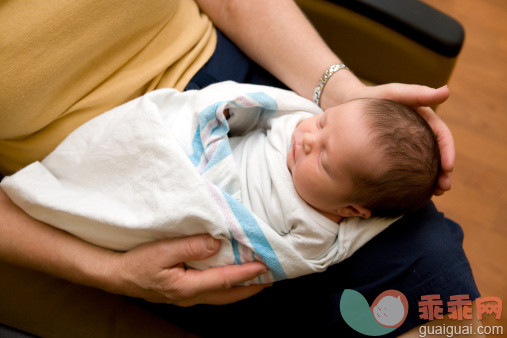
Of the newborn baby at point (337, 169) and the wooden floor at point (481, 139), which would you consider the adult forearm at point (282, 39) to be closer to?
the newborn baby at point (337, 169)

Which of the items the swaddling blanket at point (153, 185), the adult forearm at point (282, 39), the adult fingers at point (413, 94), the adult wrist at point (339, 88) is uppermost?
the adult forearm at point (282, 39)

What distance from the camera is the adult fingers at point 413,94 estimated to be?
0.75m

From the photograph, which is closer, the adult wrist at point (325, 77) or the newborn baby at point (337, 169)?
the newborn baby at point (337, 169)

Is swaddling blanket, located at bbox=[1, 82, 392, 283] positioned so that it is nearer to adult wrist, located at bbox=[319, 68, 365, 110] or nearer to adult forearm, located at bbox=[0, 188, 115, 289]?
adult forearm, located at bbox=[0, 188, 115, 289]

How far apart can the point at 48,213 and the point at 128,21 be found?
390mm

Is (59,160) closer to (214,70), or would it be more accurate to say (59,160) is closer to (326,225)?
(214,70)

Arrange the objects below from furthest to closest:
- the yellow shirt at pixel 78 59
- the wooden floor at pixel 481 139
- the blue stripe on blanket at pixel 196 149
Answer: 1. the wooden floor at pixel 481 139
2. the blue stripe on blanket at pixel 196 149
3. the yellow shirt at pixel 78 59

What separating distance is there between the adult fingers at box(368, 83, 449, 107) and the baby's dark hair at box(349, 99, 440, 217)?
1.9 inches

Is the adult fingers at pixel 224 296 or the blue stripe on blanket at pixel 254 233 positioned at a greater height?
the blue stripe on blanket at pixel 254 233

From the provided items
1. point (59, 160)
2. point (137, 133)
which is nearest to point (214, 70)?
point (137, 133)

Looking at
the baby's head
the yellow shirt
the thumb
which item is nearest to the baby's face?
the baby's head

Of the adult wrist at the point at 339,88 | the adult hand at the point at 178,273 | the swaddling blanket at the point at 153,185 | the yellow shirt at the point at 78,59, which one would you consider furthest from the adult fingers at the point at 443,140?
the yellow shirt at the point at 78,59

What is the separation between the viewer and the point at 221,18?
99 centimetres


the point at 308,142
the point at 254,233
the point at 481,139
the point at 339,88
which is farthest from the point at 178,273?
the point at 481,139
